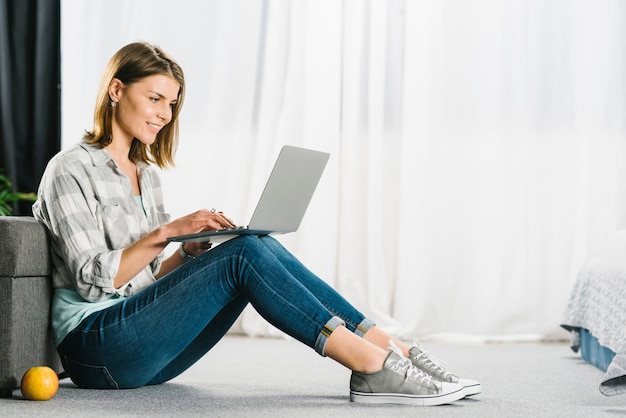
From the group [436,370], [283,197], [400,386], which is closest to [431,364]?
[436,370]

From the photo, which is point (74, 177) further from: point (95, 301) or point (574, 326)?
point (574, 326)

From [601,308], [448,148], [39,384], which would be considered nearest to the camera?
[39,384]

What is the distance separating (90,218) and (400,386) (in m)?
0.80

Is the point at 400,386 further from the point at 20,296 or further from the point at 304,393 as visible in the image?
the point at 20,296

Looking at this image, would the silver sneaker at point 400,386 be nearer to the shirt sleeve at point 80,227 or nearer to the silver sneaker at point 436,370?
the silver sneaker at point 436,370

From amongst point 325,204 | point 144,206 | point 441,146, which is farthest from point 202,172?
point 144,206

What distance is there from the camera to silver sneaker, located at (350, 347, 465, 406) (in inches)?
72.9

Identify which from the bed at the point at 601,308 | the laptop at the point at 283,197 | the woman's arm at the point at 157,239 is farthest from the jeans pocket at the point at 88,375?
the bed at the point at 601,308

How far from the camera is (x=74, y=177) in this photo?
1983 mm

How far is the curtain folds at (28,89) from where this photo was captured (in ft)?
12.9

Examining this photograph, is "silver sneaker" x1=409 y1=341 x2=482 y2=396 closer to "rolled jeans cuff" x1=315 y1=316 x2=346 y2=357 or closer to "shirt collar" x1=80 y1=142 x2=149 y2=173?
"rolled jeans cuff" x1=315 y1=316 x2=346 y2=357

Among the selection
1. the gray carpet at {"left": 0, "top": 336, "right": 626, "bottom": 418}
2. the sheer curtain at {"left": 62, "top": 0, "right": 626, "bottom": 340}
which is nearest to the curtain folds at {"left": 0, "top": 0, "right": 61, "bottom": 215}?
the sheer curtain at {"left": 62, "top": 0, "right": 626, "bottom": 340}

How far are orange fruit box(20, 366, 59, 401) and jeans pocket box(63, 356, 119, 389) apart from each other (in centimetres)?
5

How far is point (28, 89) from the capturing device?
400 centimetres
